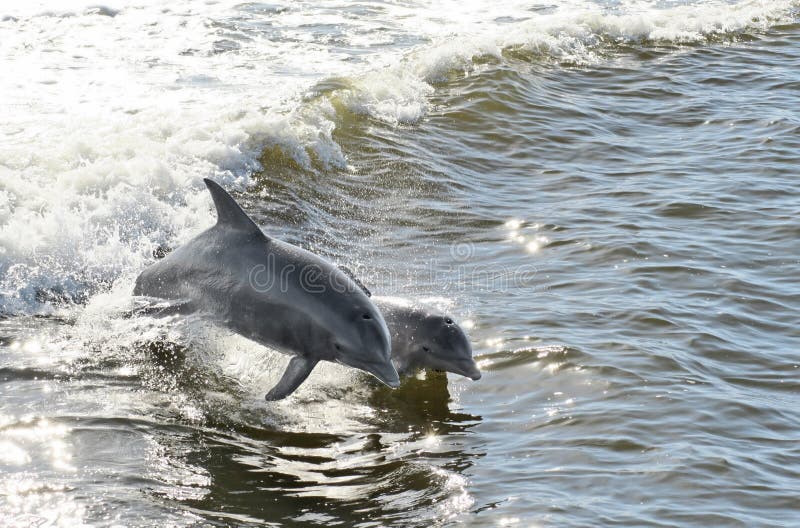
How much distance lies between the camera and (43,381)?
25.6 ft

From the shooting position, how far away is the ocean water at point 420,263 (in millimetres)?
6617

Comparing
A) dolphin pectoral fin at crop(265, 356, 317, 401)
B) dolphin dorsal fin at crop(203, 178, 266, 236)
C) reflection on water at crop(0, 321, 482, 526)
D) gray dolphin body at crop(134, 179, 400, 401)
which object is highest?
dolphin dorsal fin at crop(203, 178, 266, 236)

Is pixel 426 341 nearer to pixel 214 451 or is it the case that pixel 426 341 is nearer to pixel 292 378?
pixel 292 378

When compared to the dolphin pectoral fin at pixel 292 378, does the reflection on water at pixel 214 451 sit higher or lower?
lower

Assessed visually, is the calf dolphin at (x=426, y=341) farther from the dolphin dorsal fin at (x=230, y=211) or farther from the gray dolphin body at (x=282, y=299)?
the dolphin dorsal fin at (x=230, y=211)

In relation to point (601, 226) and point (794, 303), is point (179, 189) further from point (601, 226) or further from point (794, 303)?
point (794, 303)

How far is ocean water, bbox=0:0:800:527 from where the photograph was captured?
6.62 meters

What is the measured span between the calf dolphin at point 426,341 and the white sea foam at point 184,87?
129 inches

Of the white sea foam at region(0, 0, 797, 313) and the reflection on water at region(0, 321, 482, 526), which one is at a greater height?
the white sea foam at region(0, 0, 797, 313)

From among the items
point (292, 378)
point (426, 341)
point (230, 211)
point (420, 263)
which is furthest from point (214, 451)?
point (420, 263)

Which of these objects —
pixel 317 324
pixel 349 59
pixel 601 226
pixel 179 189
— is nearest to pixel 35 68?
pixel 349 59

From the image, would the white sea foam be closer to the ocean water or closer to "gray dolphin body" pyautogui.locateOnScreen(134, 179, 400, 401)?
the ocean water

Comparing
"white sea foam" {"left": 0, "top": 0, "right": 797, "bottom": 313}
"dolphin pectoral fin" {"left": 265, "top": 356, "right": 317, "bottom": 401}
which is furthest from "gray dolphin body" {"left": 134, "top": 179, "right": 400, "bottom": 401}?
"white sea foam" {"left": 0, "top": 0, "right": 797, "bottom": 313}

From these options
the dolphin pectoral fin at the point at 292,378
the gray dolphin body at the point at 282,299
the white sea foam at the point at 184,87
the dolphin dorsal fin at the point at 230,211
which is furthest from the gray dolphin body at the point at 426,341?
the white sea foam at the point at 184,87
